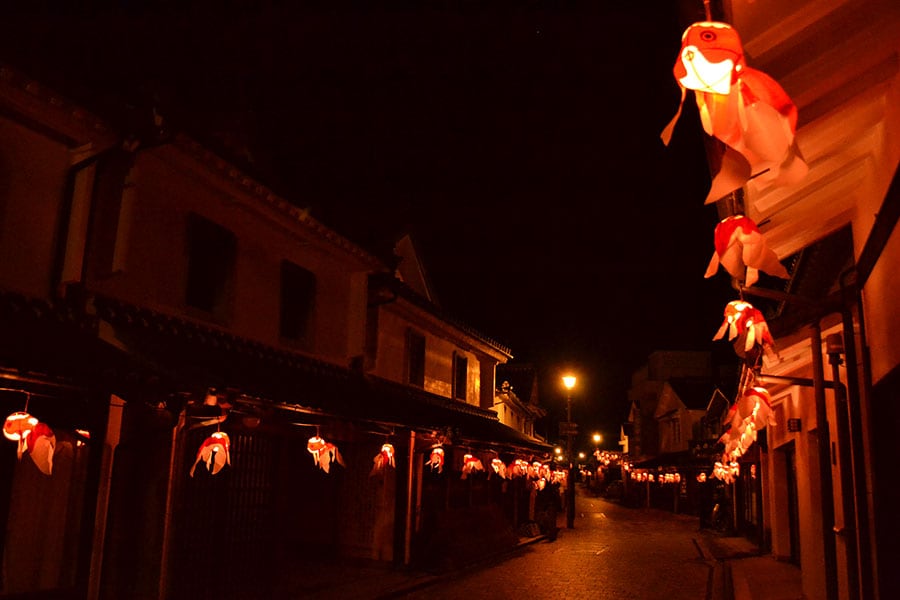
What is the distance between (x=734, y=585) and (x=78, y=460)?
621 inches

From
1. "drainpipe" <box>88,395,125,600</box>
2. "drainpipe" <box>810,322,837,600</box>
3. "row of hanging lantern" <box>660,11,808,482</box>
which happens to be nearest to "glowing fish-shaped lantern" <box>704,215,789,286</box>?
"row of hanging lantern" <box>660,11,808,482</box>

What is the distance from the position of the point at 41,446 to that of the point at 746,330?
29.2 ft

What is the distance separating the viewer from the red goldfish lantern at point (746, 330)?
882cm

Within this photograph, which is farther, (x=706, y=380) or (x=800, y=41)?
(x=706, y=380)

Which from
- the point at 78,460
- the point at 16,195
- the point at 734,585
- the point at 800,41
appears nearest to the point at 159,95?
the point at 16,195

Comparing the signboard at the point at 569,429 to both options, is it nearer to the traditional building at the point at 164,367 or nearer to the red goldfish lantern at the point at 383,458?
the traditional building at the point at 164,367

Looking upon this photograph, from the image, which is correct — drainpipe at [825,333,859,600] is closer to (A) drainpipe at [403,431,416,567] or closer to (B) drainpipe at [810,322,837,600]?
(B) drainpipe at [810,322,837,600]

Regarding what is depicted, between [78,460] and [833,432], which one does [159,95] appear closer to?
[78,460]

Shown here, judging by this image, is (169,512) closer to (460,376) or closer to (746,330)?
(746,330)

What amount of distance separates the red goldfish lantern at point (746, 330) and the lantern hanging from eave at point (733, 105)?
500cm

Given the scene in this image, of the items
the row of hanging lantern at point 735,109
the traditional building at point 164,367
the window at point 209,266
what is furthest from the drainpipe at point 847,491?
the window at point 209,266

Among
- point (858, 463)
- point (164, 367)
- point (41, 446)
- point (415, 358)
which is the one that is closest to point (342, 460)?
point (415, 358)

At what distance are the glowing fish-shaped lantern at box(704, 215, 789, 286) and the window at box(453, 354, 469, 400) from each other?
64.8 ft

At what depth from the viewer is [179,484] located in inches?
424
